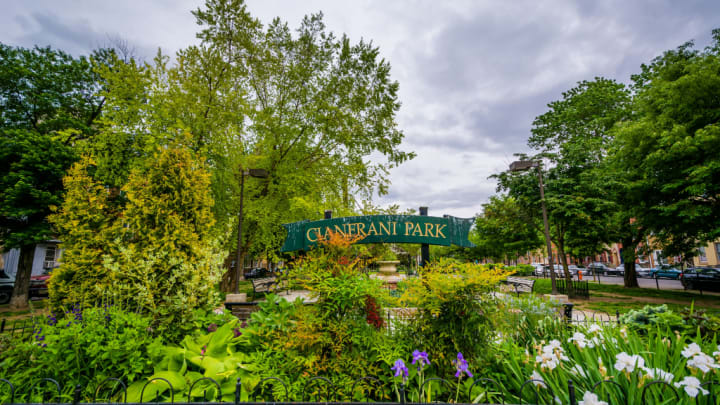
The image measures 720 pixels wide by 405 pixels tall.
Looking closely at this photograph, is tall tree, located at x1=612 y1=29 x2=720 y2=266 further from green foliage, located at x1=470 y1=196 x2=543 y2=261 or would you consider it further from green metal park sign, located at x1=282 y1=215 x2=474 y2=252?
green metal park sign, located at x1=282 y1=215 x2=474 y2=252

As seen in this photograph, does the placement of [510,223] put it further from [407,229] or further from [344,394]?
[344,394]

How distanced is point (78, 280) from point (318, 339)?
5.12 metres

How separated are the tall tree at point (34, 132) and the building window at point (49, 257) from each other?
1555 cm

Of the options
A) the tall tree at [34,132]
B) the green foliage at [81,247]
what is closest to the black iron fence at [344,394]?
the green foliage at [81,247]

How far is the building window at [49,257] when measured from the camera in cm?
2481

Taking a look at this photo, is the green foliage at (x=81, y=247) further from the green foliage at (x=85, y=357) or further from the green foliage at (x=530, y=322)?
the green foliage at (x=530, y=322)

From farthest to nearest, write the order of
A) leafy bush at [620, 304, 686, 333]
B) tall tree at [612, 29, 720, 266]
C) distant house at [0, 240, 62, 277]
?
distant house at [0, 240, 62, 277] < tall tree at [612, 29, 720, 266] < leafy bush at [620, 304, 686, 333]

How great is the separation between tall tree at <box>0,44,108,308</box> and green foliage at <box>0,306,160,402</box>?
462 inches

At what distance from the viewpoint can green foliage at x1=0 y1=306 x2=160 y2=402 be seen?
2.90 m

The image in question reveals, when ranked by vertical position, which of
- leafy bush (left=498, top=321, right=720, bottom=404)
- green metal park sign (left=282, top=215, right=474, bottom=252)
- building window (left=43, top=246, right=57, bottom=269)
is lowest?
building window (left=43, top=246, right=57, bottom=269)

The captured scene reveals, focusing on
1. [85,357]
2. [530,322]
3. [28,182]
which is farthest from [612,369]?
[28,182]

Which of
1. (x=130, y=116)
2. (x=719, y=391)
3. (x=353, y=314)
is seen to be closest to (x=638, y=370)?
(x=719, y=391)

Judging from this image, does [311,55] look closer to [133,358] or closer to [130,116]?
[130,116]

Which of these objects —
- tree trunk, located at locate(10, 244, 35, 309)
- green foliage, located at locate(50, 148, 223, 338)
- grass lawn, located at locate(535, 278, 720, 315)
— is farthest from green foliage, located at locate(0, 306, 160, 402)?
tree trunk, located at locate(10, 244, 35, 309)
